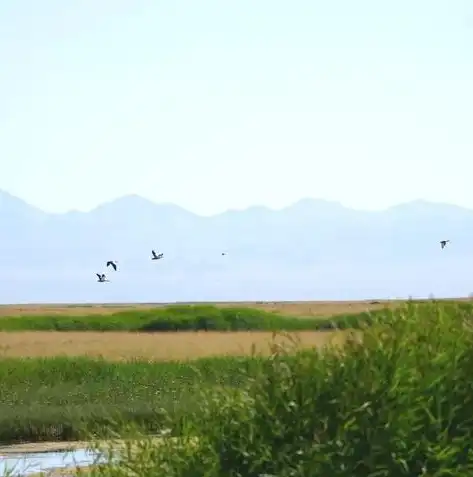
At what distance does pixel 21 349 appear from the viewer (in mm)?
36938

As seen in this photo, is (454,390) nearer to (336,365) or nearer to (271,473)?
(336,365)

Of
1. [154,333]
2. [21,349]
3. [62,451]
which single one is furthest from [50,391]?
[154,333]

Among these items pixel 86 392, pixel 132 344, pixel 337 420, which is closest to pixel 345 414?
pixel 337 420

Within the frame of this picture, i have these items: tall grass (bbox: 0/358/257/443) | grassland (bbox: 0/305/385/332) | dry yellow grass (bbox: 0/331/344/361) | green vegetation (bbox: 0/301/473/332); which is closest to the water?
tall grass (bbox: 0/358/257/443)

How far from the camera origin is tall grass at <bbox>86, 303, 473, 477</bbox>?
39.5 ft

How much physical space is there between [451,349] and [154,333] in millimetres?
30344

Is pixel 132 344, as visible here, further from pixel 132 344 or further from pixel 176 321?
pixel 176 321

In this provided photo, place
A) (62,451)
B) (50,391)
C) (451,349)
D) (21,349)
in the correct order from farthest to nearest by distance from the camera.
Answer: (21,349)
(50,391)
(62,451)
(451,349)

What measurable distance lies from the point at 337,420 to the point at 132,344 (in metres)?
25.2

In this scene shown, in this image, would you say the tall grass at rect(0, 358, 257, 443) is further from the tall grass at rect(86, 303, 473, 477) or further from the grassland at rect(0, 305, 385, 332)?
the grassland at rect(0, 305, 385, 332)

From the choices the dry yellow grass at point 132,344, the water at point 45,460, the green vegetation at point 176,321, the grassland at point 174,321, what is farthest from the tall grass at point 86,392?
the grassland at point 174,321

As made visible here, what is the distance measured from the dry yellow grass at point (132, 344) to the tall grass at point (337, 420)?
1942 cm

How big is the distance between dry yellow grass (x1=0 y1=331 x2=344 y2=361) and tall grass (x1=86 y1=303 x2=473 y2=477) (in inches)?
765

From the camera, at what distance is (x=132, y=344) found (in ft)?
122
